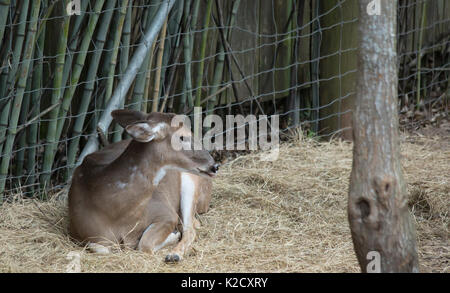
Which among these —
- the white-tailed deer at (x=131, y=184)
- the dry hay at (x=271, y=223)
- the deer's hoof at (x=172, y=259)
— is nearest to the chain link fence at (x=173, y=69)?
the dry hay at (x=271, y=223)

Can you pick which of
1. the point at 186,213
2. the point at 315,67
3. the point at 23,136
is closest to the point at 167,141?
the point at 186,213

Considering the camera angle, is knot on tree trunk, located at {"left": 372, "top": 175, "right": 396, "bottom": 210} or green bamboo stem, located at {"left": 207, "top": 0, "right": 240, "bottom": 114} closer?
knot on tree trunk, located at {"left": 372, "top": 175, "right": 396, "bottom": 210}

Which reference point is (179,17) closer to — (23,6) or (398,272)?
(23,6)

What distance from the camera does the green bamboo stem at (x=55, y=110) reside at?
474 centimetres

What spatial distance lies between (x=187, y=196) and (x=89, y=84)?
0.98m

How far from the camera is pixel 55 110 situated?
4875 millimetres

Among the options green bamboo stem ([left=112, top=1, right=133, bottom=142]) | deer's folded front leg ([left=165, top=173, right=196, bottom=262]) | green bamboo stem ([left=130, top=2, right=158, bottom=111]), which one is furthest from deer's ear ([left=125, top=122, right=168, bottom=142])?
green bamboo stem ([left=130, top=2, right=158, bottom=111])

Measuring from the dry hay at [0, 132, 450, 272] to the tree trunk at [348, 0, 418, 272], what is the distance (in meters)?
0.92

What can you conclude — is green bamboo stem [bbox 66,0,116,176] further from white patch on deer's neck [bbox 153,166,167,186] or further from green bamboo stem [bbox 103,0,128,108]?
white patch on deer's neck [bbox 153,166,167,186]

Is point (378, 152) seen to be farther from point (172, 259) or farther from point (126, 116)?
point (126, 116)

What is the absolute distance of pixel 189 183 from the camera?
15.8 ft

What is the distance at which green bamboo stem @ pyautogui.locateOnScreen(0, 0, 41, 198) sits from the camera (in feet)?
15.0

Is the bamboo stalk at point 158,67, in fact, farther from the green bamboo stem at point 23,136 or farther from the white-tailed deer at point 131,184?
the white-tailed deer at point 131,184

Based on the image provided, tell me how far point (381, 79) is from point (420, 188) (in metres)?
2.29
